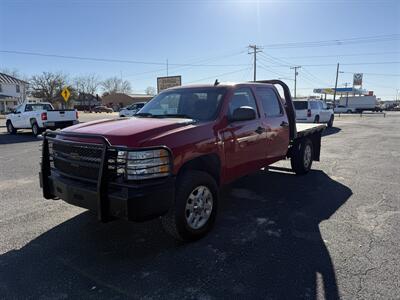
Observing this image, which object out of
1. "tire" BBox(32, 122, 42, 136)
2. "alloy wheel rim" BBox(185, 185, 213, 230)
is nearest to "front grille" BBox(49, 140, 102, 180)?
"alloy wheel rim" BBox(185, 185, 213, 230)

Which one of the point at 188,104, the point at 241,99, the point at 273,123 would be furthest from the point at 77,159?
the point at 273,123

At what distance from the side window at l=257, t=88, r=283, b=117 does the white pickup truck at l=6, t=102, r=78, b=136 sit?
12933mm

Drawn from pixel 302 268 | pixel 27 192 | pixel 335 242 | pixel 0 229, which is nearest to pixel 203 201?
pixel 302 268

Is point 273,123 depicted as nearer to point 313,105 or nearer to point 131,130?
point 131,130

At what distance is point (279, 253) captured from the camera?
358cm

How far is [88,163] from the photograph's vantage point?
11.7 ft

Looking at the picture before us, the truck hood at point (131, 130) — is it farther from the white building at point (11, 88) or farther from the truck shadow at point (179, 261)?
the white building at point (11, 88)

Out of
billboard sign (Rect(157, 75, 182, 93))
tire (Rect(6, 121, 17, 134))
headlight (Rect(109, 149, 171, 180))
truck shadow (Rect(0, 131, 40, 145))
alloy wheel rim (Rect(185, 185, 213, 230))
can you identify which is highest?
billboard sign (Rect(157, 75, 182, 93))

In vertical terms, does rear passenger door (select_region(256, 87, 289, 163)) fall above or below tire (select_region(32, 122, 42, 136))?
above

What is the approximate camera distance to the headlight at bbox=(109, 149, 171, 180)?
128 inches

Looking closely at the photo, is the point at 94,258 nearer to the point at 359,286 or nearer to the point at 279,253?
the point at 279,253

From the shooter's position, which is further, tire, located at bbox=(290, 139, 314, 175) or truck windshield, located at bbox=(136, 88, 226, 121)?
tire, located at bbox=(290, 139, 314, 175)

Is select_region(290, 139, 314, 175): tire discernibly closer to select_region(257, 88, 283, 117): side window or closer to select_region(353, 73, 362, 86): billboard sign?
select_region(257, 88, 283, 117): side window

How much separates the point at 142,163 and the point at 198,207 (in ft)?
3.41
